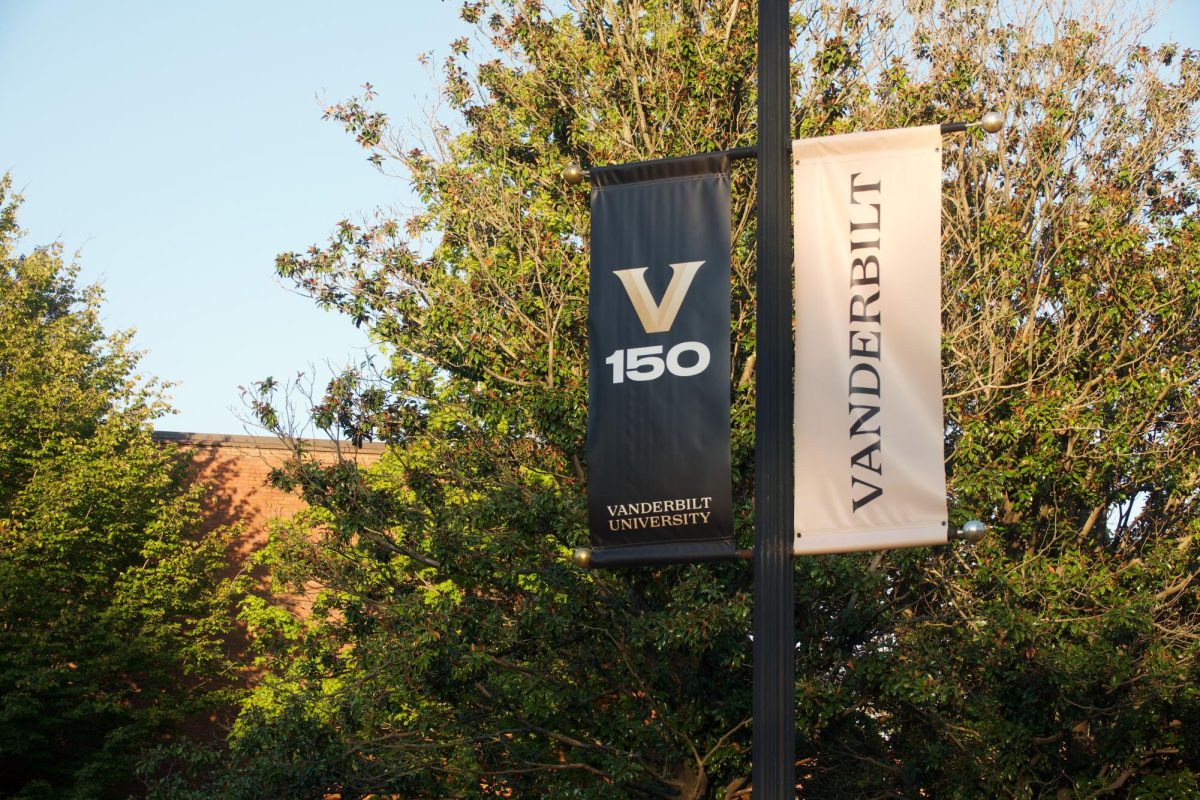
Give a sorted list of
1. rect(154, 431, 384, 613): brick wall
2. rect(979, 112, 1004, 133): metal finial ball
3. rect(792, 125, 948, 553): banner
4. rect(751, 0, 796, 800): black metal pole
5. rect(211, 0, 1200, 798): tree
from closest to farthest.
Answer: rect(751, 0, 796, 800): black metal pole → rect(792, 125, 948, 553): banner → rect(979, 112, 1004, 133): metal finial ball → rect(211, 0, 1200, 798): tree → rect(154, 431, 384, 613): brick wall

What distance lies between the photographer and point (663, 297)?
663 cm

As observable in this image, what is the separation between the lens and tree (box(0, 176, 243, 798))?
2831cm

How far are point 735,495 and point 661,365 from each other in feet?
31.3

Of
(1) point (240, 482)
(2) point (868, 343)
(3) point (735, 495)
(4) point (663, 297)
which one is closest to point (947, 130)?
(2) point (868, 343)

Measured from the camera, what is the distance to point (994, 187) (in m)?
19.7

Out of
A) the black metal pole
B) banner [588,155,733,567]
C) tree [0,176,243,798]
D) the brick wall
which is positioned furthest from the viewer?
the brick wall

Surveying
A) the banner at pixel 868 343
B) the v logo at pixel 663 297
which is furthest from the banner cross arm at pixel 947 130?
the v logo at pixel 663 297

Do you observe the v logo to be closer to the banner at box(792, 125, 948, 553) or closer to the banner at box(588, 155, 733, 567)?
the banner at box(588, 155, 733, 567)

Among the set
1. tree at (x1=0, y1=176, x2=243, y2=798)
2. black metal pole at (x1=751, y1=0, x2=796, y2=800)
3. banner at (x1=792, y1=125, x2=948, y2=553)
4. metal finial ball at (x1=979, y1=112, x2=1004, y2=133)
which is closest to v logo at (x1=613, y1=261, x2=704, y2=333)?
black metal pole at (x1=751, y1=0, x2=796, y2=800)

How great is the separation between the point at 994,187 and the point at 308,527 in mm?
17480

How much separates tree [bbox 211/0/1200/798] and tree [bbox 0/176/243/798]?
11571 mm

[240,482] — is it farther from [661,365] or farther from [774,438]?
[774,438]

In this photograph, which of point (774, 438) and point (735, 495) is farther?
point (735, 495)

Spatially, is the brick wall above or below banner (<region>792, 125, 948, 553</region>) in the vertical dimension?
above
